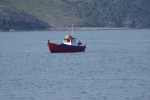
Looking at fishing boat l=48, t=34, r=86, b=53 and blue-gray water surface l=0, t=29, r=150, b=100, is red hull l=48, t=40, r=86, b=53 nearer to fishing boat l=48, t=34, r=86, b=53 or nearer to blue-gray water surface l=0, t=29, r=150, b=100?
fishing boat l=48, t=34, r=86, b=53

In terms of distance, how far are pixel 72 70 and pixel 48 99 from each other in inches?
733

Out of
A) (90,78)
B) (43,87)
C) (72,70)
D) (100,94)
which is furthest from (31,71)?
(100,94)

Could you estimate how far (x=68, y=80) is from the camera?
2203 inches

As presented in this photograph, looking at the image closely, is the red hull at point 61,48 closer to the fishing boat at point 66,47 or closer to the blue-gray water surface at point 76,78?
the fishing boat at point 66,47

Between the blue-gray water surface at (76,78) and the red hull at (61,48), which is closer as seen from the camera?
the blue-gray water surface at (76,78)

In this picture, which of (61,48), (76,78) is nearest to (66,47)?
(61,48)

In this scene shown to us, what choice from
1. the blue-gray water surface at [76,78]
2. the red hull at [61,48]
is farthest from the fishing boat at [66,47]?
the blue-gray water surface at [76,78]

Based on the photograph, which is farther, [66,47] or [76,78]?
[66,47]

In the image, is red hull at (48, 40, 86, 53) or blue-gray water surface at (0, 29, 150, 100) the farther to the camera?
red hull at (48, 40, 86, 53)

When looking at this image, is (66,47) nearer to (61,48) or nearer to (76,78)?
(61,48)

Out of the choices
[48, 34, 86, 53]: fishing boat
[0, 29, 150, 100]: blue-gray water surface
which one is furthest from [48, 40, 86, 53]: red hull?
[0, 29, 150, 100]: blue-gray water surface

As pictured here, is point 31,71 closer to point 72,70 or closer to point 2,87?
point 72,70

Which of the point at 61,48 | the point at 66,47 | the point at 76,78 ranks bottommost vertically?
the point at 61,48

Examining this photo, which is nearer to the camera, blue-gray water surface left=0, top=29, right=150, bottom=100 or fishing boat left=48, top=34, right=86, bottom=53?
blue-gray water surface left=0, top=29, right=150, bottom=100
